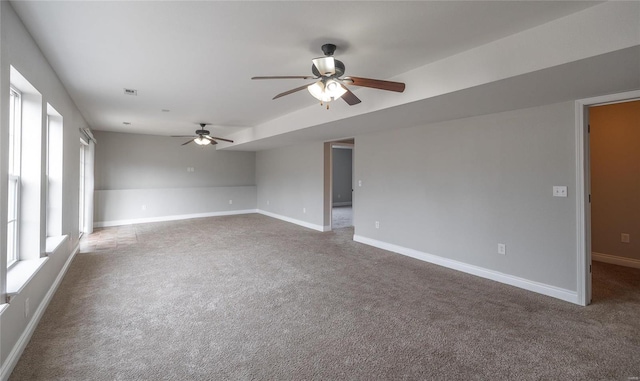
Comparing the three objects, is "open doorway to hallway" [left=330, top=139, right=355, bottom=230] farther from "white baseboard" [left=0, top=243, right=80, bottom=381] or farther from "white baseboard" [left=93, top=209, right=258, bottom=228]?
"white baseboard" [left=0, top=243, right=80, bottom=381]

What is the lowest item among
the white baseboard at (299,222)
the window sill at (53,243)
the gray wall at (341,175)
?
the white baseboard at (299,222)

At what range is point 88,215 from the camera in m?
6.39

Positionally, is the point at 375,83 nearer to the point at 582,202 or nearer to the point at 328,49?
the point at 328,49

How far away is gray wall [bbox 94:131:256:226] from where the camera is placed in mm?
7539

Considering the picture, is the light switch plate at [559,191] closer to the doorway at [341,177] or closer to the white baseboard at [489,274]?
the white baseboard at [489,274]

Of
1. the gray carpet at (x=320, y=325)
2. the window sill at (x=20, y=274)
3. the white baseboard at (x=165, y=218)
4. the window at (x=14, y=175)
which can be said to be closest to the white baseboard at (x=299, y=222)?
→ the white baseboard at (x=165, y=218)

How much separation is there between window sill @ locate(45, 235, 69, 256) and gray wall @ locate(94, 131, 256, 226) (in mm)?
4242

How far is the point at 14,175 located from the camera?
2.54 metres

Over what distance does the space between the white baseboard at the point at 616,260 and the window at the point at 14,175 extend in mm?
6931

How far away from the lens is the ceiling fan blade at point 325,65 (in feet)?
7.79

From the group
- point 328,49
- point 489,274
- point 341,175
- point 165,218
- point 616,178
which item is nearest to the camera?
point 328,49

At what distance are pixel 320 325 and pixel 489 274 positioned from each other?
2.39 m

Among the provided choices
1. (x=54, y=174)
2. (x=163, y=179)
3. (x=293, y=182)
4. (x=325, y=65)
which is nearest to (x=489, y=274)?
(x=325, y=65)

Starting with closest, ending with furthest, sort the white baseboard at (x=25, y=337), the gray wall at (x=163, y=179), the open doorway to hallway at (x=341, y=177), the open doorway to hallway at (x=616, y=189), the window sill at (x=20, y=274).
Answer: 1. the white baseboard at (x=25, y=337)
2. the window sill at (x=20, y=274)
3. the open doorway to hallway at (x=616, y=189)
4. the gray wall at (x=163, y=179)
5. the open doorway to hallway at (x=341, y=177)
